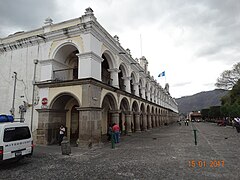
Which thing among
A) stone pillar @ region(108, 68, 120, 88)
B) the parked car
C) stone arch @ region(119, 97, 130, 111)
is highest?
stone pillar @ region(108, 68, 120, 88)

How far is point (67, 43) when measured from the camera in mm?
13453

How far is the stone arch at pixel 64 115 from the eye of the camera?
1300 cm

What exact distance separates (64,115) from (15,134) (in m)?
7.09

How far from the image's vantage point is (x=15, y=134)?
7.65m

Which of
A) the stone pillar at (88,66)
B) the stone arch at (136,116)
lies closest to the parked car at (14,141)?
the stone pillar at (88,66)

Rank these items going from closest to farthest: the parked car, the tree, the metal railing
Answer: the parked car, the metal railing, the tree

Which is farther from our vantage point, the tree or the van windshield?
the tree

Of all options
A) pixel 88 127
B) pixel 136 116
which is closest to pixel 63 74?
pixel 88 127

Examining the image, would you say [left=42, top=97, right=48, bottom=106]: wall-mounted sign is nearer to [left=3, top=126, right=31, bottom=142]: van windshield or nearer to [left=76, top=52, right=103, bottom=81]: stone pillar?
[left=76, top=52, right=103, bottom=81]: stone pillar

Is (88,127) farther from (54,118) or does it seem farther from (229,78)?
(229,78)

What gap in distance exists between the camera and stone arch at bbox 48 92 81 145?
13000 mm

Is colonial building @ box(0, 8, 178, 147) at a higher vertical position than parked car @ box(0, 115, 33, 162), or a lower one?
higher

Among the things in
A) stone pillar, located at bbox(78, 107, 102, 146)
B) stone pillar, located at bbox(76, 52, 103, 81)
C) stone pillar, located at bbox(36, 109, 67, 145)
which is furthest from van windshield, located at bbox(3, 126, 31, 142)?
stone pillar, located at bbox(76, 52, 103, 81)

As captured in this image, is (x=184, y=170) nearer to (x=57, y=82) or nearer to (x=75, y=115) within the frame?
(x=57, y=82)
